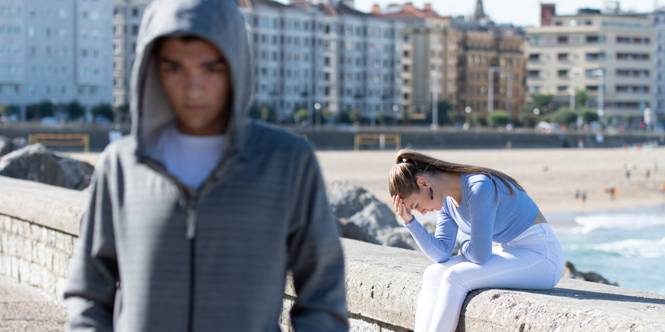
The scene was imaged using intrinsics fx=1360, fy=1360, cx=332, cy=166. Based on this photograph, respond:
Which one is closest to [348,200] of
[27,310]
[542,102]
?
[27,310]

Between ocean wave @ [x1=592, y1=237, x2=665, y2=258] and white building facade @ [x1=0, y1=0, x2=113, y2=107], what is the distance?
84241 millimetres

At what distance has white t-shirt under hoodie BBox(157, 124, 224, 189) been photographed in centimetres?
244

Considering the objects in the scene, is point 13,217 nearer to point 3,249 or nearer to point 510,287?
point 3,249

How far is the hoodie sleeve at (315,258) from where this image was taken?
2459mm

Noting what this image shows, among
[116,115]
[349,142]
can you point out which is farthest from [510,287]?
[116,115]

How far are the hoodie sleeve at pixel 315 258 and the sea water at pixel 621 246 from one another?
1356cm

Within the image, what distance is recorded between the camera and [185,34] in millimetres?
2328

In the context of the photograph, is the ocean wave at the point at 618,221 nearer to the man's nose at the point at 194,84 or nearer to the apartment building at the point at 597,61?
the man's nose at the point at 194,84

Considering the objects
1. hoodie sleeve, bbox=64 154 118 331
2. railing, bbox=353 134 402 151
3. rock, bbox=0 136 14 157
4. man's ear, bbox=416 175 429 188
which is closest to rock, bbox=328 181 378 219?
rock, bbox=0 136 14 157

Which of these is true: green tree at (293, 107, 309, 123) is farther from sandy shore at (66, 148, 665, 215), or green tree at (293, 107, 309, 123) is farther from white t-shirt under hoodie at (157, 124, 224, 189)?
white t-shirt under hoodie at (157, 124, 224, 189)

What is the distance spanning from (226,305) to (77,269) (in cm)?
33

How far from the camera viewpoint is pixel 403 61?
144 meters

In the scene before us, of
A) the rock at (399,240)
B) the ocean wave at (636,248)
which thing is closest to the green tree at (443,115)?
the ocean wave at (636,248)

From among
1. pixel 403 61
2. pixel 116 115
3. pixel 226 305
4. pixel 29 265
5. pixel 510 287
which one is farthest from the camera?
pixel 403 61
